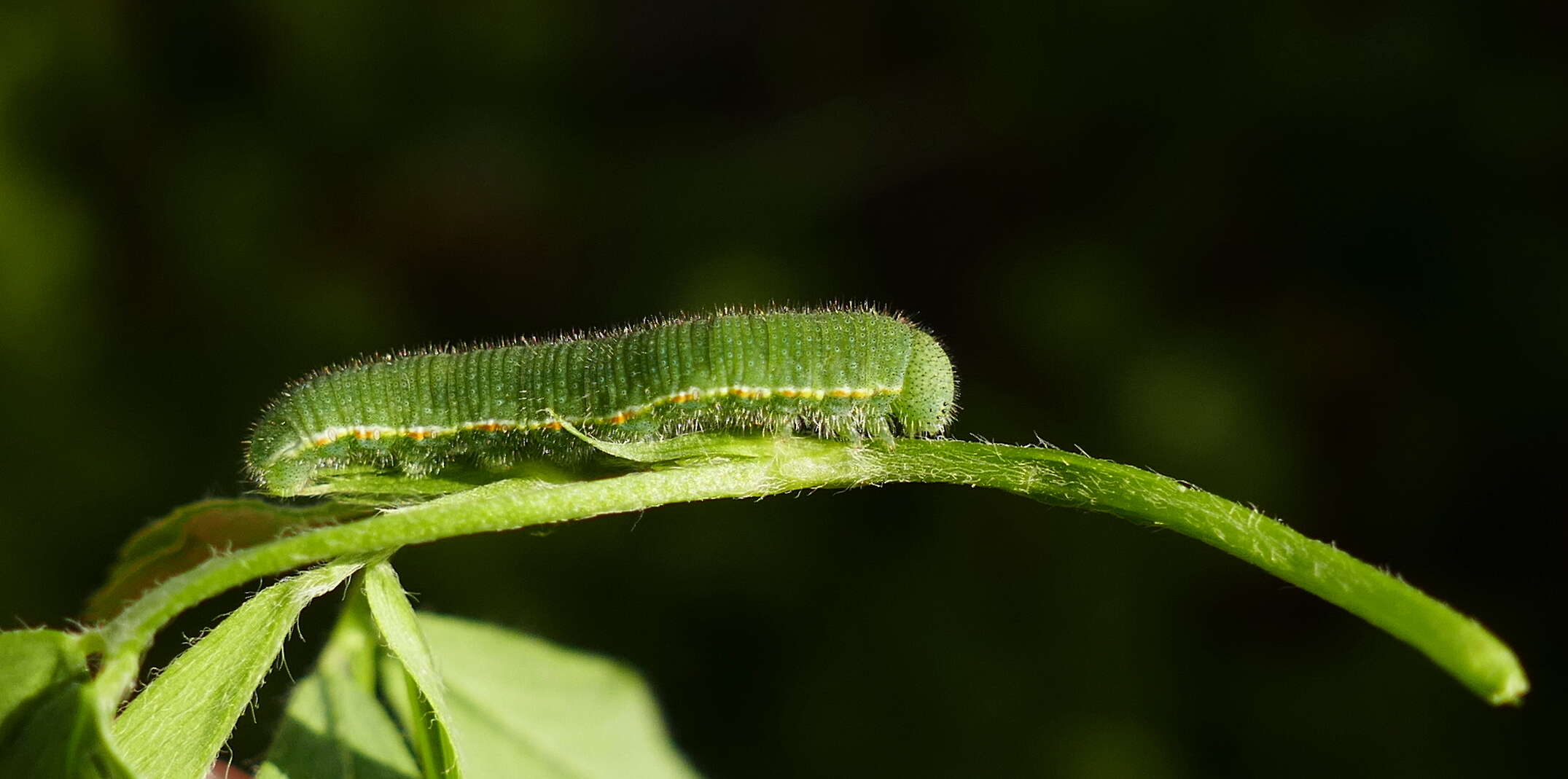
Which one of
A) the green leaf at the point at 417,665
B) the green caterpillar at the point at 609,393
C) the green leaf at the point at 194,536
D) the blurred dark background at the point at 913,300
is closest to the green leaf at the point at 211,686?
the green leaf at the point at 417,665

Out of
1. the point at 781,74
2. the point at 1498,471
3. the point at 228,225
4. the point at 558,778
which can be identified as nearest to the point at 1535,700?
the point at 1498,471

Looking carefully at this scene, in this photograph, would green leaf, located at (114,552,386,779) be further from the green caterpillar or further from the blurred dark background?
the blurred dark background

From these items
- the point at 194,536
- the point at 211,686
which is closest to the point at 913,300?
the point at 194,536

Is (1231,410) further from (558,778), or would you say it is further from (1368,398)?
(558,778)

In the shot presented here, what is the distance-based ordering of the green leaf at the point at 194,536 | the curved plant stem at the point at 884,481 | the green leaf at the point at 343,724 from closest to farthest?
the curved plant stem at the point at 884,481
the green leaf at the point at 194,536
the green leaf at the point at 343,724

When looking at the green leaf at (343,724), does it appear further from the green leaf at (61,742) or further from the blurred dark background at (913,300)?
the blurred dark background at (913,300)

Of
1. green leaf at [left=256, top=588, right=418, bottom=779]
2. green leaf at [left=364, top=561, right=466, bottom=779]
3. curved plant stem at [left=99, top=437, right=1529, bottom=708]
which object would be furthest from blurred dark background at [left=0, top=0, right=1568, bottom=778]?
curved plant stem at [left=99, top=437, right=1529, bottom=708]

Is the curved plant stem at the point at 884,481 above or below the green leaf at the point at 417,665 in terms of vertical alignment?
above
